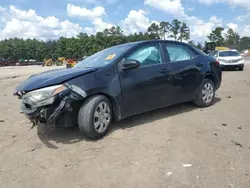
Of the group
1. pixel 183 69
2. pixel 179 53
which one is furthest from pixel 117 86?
pixel 179 53

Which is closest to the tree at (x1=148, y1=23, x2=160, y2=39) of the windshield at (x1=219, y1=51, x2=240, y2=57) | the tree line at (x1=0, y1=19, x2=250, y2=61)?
the tree line at (x1=0, y1=19, x2=250, y2=61)

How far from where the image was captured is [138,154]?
398 centimetres

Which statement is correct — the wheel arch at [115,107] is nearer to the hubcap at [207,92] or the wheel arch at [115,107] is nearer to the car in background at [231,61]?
the hubcap at [207,92]

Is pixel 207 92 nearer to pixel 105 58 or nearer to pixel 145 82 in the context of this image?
pixel 145 82

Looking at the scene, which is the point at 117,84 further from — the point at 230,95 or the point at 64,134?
the point at 230,95

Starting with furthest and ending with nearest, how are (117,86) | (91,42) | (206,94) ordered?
1. (91,42)
2. (206,94)
3. (117,86)

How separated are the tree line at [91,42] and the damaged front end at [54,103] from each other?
8489cm

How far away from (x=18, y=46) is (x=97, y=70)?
111 meters

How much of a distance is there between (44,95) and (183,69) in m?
2.99

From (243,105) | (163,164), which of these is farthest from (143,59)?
(243,105)

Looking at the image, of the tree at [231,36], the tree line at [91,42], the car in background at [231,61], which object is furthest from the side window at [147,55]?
the tree at [231,36]

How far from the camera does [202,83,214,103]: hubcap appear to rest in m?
6.54

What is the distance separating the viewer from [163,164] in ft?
12.0

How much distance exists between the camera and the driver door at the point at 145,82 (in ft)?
16.3
